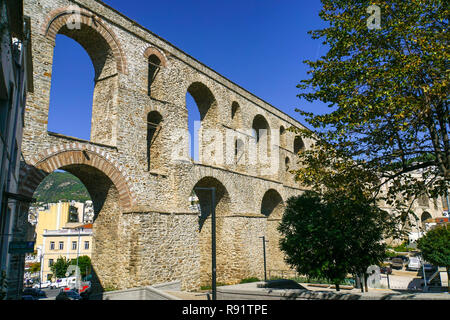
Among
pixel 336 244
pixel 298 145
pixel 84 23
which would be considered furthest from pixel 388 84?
pixel 298 145

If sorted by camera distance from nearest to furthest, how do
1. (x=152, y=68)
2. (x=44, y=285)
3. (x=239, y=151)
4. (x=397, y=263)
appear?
(x=152, y=68), (x=239, y=151), (x=397, y=263), (x=44, y=285)

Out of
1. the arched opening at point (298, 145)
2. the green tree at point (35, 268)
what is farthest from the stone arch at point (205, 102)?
the green tree at point (35, 268)

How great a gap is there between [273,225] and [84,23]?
17641 mm

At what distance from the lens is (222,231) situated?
1952cm

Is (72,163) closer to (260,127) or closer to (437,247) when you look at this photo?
(260,127)

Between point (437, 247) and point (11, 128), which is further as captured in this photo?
point (437, 247)

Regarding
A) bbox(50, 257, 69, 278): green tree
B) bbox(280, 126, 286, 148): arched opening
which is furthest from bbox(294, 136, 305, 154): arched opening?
bbox(50, 257, 69, 278): green tree

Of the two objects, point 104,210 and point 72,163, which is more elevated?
point 72,163

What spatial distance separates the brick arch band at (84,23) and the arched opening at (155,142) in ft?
8.62

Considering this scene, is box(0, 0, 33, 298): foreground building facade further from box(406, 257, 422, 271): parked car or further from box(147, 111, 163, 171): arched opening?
box(406, 257, 422, 271): parked car

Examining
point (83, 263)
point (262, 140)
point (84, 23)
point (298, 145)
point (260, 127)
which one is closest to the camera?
point (84, 23)

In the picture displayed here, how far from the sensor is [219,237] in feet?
64.3

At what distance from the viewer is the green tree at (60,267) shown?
135 ft

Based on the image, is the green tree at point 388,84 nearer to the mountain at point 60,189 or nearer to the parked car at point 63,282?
the parked car at point 63,282
